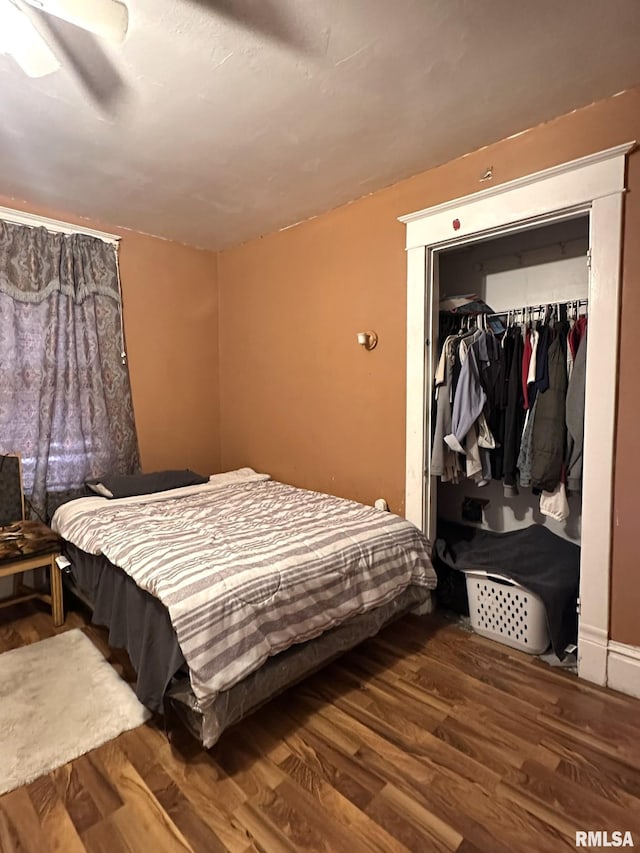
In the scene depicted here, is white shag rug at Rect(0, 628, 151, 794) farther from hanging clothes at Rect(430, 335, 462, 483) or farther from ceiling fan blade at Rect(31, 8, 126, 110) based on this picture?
ceiling fan blade at Rect(31, 8, 126, 110)

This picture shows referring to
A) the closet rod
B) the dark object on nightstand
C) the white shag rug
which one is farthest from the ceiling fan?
the white shag rug

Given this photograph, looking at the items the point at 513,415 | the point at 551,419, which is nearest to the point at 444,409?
the point at 513,415

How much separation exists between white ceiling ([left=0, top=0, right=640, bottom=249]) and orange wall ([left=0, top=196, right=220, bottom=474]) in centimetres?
76

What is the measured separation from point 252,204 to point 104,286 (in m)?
1.20

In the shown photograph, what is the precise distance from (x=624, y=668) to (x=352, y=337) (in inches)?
86.3

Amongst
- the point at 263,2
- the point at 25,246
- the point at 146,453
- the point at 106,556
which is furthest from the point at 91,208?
the point at 106,556

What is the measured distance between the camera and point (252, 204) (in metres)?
2.89

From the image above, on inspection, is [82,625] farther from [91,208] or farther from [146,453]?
[91,208]

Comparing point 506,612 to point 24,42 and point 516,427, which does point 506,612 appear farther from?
point 24,42

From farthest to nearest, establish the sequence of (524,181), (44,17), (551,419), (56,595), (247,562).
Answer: (56,595)
(551,419)
(524,181)
(247,562)
(44,17)

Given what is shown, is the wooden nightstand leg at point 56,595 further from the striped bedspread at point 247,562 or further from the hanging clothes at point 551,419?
the hanging clothes at point 551,419

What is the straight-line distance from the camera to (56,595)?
249cm

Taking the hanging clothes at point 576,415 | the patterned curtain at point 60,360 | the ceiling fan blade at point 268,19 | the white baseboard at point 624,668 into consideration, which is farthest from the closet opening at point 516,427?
the patterned curtain at point 60,360

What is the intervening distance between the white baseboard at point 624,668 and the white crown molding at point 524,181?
81.8 inches
